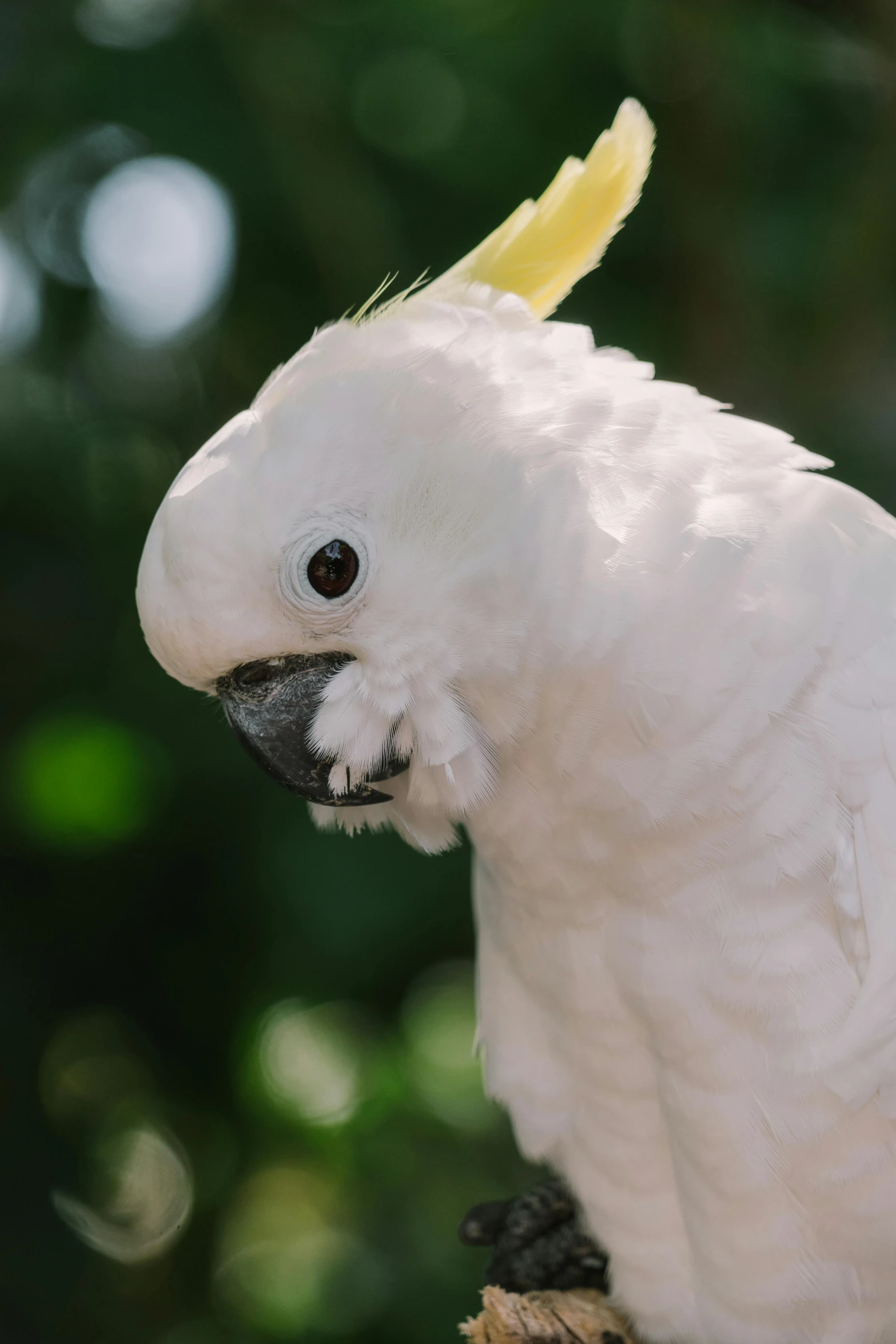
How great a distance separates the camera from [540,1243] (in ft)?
5.46

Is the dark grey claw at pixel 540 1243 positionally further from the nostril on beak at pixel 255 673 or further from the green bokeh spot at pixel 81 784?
the green bokeh spot at pixel 81 784

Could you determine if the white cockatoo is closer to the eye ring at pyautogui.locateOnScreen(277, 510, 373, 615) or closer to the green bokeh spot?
the eye ring at pyautogui.locateOnScreen(277, 510, 373, 615)

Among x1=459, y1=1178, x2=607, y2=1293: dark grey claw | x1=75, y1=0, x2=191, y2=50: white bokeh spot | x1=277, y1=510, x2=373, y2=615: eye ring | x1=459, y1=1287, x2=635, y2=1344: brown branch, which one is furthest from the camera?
x1=75, y1=0, x2=191, y2=50: white bokeh spot

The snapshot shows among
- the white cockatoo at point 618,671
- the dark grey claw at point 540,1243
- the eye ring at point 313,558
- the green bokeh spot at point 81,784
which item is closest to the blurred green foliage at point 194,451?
the green bokeh spot at point 81,784

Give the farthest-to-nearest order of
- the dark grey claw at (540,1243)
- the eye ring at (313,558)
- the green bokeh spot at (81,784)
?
the green bokeh spot at (81,784) < the dark grey claw at (540,1243) < the eye ring at (313,558)

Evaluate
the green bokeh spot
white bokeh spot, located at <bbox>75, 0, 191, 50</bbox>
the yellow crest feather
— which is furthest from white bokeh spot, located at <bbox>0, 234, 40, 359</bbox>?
the yellow crest feather

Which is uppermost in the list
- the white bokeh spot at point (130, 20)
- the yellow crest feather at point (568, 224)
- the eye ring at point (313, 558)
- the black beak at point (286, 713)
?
the white bokeh spot at point (130, 20)

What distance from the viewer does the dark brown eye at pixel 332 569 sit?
3.73 ft

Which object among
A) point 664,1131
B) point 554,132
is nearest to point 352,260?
point 554,132

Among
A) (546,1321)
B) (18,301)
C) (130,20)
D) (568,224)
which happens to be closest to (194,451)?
(18,301)

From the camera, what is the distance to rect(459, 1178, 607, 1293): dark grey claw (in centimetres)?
163

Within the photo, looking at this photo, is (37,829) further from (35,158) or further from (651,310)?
(651,310)

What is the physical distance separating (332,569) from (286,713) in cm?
18

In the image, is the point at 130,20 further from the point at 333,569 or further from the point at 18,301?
the point at 333,569
